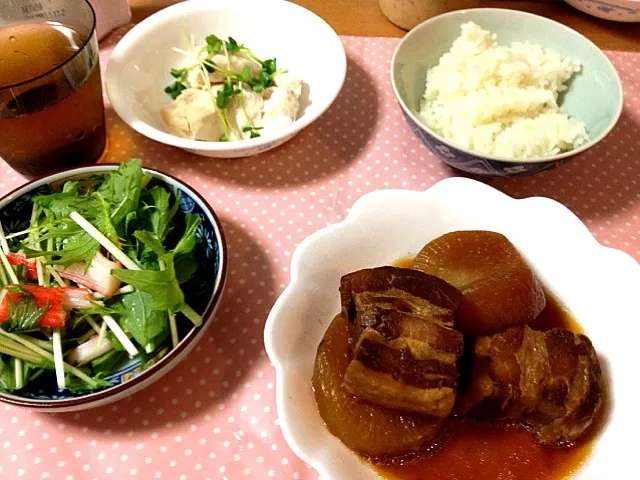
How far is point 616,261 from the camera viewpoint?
4.11 feet

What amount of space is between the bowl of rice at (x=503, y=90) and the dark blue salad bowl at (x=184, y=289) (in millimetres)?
630

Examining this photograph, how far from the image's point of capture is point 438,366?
1072 mm

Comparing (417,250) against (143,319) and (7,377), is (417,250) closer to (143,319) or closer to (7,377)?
(143,319)

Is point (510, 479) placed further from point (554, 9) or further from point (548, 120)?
point (554, 9)

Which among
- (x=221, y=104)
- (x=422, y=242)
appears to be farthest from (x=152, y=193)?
(x=422, y=242)

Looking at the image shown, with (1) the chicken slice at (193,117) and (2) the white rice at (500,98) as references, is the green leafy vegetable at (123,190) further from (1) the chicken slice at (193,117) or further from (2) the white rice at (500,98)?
(2) the white rice at (500,98)

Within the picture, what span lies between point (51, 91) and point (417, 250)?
3.29 feet

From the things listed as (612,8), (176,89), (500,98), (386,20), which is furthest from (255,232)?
(612,8)

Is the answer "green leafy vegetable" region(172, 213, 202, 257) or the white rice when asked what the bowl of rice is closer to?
the white rice

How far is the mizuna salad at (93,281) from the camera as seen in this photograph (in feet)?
3.83

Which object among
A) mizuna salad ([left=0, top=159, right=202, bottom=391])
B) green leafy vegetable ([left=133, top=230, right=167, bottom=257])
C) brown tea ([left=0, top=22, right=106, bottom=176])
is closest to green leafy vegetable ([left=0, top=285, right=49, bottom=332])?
mizuna salad ([left=0, top=159, right=202, bottom=391])

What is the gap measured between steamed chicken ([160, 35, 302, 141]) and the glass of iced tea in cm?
25

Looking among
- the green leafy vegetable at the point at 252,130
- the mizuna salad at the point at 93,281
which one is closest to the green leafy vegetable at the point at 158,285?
the mizuna salad at the point at 93,281

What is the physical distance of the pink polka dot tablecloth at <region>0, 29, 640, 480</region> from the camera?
1188 mm
